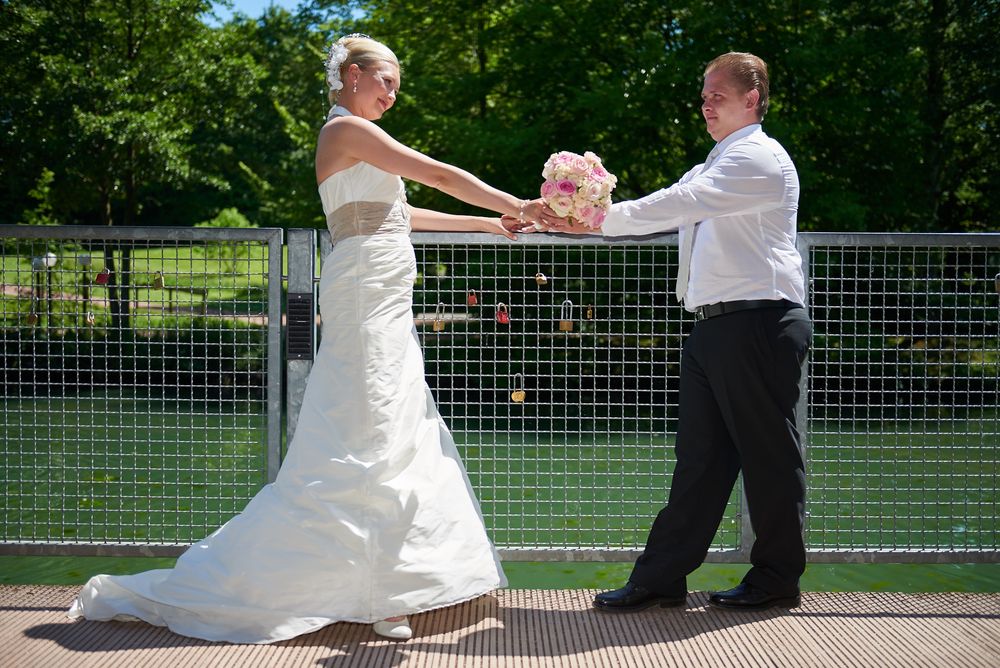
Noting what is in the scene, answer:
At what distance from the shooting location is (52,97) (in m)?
18.6

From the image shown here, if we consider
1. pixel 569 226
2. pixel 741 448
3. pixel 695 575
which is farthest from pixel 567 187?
pixel 695 575

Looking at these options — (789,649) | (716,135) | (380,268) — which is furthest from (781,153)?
(789,649)

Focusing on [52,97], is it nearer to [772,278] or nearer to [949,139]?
[949,139]

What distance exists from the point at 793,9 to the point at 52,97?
1367 centimetres

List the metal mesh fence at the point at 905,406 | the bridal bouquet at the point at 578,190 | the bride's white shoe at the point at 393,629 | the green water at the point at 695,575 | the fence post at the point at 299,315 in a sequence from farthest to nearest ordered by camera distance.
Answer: the green water at the point at 695,575, the metal mesh fence at the point at 905,406, the fence post at the point at 299,315, the bridal bouquet at the point at 578,190, the bride's white shoe at the point at 393,629

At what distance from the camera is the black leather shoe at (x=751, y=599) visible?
389 centimetres

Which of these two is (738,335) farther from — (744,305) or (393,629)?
(393,629)

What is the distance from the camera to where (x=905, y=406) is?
4.52 metres

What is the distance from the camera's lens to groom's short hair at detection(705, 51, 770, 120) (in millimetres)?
3689

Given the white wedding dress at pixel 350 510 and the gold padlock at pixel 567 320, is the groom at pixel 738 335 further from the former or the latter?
the white wedding dress at pixel 350 510

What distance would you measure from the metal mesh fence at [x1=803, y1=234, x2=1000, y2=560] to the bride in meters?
1.59

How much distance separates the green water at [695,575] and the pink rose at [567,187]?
2.74m

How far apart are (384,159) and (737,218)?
1.31m

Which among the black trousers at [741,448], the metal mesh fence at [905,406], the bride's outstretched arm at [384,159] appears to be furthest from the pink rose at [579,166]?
the metal mesh fence at [905,406]
